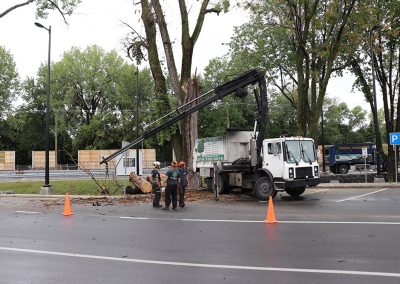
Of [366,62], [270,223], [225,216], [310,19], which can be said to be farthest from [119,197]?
[366,62]

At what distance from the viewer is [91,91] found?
7356cm

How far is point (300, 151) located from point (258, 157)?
190 cm

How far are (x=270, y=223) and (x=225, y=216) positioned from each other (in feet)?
7.26

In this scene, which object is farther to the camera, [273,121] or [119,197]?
[273,121]

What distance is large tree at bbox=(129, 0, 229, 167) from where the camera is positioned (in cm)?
2448

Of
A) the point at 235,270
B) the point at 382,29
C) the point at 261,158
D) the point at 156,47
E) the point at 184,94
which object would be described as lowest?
the point at 235,270

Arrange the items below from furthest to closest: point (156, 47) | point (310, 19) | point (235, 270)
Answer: point (310, 19)
point (156, 47)
point (235, 270)

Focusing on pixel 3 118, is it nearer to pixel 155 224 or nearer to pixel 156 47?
pixel 156 47

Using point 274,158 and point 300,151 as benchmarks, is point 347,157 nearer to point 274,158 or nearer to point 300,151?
point 300,151

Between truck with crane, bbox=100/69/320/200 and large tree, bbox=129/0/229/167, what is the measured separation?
3.49 feet

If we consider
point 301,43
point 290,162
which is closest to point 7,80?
point 301,43

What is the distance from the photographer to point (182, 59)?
25.1 meters

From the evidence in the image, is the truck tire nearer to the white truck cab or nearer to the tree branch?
the white truck cab

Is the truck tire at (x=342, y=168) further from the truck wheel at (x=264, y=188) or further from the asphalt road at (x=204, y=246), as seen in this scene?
the asphalt road at (x=204, y=246)
